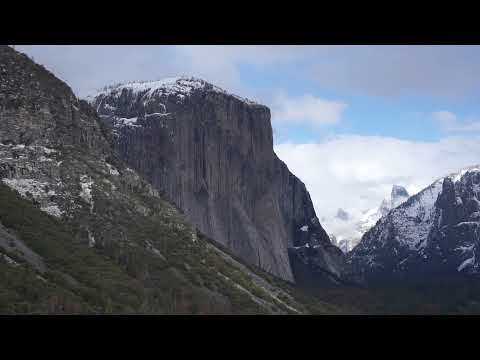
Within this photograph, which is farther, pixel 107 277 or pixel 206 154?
pixel 206 154

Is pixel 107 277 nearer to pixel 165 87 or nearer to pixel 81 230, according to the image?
pixel 81 230

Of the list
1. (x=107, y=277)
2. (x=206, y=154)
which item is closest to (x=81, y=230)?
(x=107, y=277)

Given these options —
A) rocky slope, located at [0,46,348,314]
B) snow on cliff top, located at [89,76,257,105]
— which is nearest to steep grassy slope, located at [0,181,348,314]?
rocky slope, located at [0,46,348,314]

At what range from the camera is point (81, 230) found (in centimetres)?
7000

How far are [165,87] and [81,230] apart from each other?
105 m

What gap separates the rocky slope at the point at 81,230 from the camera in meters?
54.4

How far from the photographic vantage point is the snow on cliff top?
169m

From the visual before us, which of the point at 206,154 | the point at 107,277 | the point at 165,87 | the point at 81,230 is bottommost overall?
the point at 107,277

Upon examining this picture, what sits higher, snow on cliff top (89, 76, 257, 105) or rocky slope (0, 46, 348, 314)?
snow on cliff top (89, 76, 257, 105)

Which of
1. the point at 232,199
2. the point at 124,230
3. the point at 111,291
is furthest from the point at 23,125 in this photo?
the point at 232,199

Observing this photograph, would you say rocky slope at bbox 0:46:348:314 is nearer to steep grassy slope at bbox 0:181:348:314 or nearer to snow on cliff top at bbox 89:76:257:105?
steep grassy slope at bbox 0:181:348:314

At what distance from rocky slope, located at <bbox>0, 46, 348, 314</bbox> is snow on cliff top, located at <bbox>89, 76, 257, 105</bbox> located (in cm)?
7286

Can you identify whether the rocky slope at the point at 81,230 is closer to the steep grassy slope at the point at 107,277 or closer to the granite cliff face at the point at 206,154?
the steep grassy slope at the point at 107,277
